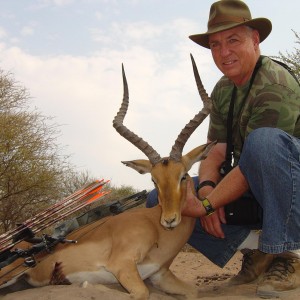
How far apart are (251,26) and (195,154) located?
50.5 inches

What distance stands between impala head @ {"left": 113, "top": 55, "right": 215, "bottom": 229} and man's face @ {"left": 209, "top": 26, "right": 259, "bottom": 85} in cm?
38

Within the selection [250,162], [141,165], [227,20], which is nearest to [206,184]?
[141,165]

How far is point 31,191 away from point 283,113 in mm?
12357

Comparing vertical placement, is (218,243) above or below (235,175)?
below

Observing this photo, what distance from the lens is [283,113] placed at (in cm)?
418

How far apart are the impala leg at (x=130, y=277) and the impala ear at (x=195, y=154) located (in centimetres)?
118

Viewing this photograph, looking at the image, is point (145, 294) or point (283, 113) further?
point (283, 113)

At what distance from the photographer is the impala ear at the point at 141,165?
16.1 ft

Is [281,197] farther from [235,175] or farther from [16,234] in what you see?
[16,234]

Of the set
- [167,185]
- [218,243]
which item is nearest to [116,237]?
[167,185]

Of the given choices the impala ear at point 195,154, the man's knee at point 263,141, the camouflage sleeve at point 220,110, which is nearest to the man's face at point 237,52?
the camouflage sleeve at point 220,110

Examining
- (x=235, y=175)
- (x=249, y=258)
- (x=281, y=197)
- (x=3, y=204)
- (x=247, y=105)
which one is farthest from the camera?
(x=3, y=204)

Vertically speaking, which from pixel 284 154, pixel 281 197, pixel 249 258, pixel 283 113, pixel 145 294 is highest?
pixel 283 113

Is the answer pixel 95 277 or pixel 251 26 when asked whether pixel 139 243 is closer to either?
pixel 95 277
